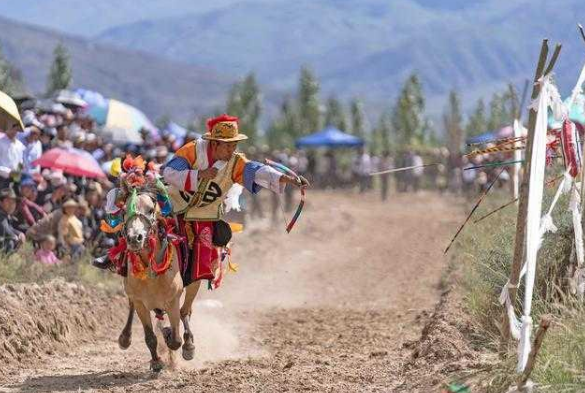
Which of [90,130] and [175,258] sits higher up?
[90,130]

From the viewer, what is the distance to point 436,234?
27859 mm

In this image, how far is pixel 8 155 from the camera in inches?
617

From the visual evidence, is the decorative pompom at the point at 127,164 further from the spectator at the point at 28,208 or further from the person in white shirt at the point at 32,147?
the person in white shirt at the point at 32,147

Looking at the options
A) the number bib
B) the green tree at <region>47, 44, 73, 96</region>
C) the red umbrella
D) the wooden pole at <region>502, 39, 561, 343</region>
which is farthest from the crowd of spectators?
the green tree at <region>47, 44, 73, 96</region>

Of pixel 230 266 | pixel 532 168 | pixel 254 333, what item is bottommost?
pixel 254 333

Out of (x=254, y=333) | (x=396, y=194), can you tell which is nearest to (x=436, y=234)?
(x=254, y=333)

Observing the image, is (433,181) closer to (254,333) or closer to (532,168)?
(254,333)

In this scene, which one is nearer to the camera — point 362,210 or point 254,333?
point 254,333

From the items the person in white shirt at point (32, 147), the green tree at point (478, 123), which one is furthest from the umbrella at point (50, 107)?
the green tree at point (478, 123)

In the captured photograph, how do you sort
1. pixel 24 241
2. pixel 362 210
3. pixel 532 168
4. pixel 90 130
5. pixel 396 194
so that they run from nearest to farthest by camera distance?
1. pixel 532 168
2. pixel 24 241
3. pixel 90 130
4. pixel 362 210
5. pixel 396 194

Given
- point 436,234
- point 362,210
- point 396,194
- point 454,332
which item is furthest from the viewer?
point 396,194

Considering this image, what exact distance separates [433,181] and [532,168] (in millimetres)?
42155

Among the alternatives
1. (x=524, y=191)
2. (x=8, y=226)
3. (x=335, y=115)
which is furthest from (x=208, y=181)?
(x=335, y=115)

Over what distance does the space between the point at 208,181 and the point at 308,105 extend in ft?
242
